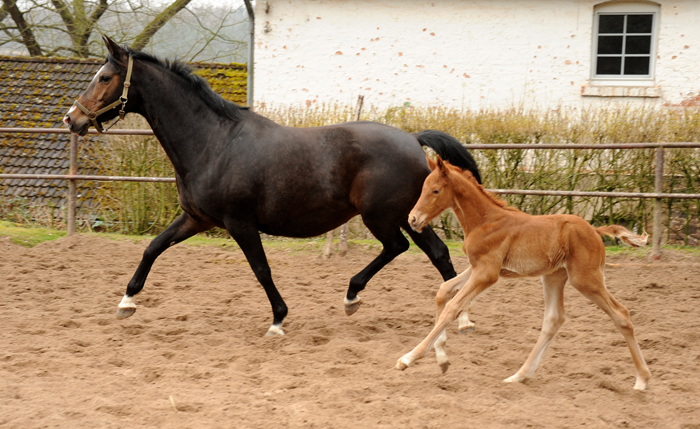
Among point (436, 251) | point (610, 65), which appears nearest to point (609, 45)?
point (610, 65)

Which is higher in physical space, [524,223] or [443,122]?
[443,122]

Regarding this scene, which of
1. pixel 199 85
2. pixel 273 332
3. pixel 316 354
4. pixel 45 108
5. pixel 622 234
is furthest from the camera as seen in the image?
pixel 45 108

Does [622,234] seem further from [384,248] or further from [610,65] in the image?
[610,65]

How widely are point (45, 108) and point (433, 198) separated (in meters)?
11.0

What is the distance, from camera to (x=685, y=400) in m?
3.26

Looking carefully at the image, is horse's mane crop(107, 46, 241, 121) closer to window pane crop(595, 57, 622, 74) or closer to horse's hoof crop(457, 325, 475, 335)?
horse's hoof crop(457, 325, 475, 335)

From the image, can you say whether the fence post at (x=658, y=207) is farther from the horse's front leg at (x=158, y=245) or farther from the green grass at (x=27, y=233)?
the green grass at (x=27, y=233)

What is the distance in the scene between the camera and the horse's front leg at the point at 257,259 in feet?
15.1

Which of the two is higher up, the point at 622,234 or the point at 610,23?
the point at 610,23

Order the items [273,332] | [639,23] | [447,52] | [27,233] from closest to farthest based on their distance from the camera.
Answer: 1. [273,332]
2. [27,233]
3. [639,23]
4. [447,52]

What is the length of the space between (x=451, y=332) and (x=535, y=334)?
58 cm

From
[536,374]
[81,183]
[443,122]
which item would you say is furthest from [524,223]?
[81,183]

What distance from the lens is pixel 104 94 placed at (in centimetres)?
462

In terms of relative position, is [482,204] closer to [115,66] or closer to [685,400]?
[685,400]
